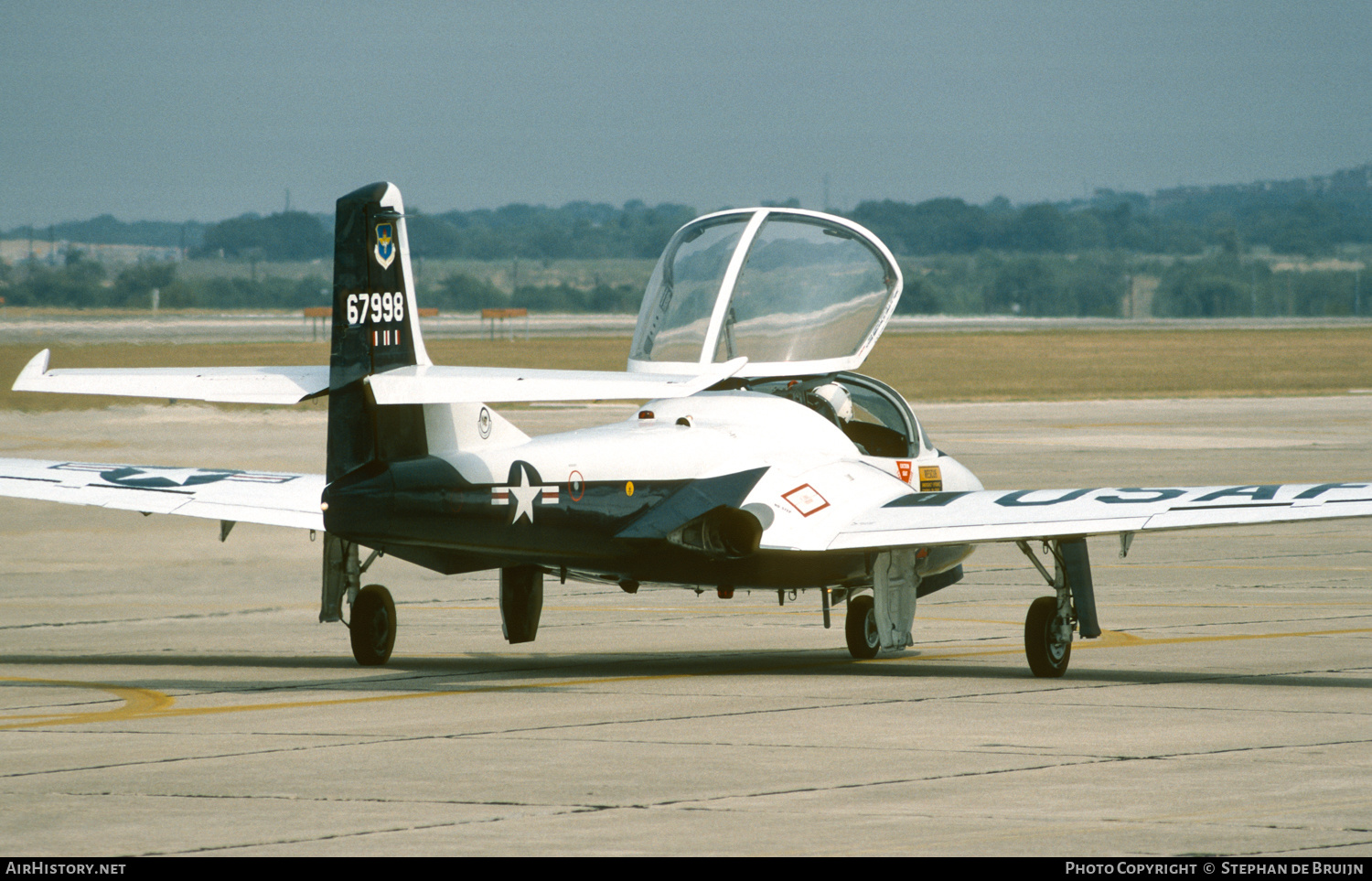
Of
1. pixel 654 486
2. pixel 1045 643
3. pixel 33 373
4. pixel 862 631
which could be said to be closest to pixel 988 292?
pixel 862 631

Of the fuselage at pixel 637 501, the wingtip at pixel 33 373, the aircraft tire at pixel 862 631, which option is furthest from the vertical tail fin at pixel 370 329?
the aircraft tire at pixel 862 631

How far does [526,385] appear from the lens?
13336mm

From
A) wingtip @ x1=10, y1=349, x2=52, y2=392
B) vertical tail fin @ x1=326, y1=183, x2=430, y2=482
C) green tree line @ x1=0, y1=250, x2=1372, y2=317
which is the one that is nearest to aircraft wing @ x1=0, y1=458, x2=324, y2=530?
vertical tail fin @ x1=326, y1=183, x2=430, y2=482

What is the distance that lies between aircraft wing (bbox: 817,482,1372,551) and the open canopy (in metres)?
2.73

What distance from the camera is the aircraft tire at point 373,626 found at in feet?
55.1

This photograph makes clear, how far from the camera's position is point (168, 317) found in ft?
458

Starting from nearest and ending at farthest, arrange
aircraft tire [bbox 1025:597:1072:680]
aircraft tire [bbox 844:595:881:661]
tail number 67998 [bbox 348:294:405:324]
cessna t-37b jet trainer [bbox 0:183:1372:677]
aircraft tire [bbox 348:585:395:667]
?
1. cessna t-37b jet trainer [bbox 0:183:1372:677]
2. aircraft tire [bbox 1025:597:1072:680]
3. tail number 67998 [bbox 348:294:405:324]
4. aircraft tire [bbox 348:585:395:667]
5. aircraft tire [bbox 844:595:881:661]

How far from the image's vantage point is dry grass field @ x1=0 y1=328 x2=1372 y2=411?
68188 mm

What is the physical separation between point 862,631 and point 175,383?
6.66m

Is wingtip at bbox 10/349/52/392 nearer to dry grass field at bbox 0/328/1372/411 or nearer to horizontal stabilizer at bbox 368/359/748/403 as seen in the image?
horizontal stabilizer at bbox 368/359/748/403

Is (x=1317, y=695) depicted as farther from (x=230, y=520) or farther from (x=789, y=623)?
(x=230, y=520)

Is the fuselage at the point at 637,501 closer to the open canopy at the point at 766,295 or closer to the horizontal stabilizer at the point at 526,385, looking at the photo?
the horizontal stabilizer at the point at 526,385

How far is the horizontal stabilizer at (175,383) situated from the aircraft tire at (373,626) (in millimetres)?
2205

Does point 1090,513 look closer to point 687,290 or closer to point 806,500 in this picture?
point 806,500
